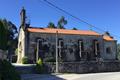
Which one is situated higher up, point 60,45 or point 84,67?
point 60,45

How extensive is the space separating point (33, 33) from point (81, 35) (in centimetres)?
1075

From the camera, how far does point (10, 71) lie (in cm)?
1792

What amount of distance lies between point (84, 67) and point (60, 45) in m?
13.4

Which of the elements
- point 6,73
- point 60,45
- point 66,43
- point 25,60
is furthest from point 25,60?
point 6,73

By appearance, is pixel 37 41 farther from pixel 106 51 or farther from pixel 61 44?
pixel 106 51

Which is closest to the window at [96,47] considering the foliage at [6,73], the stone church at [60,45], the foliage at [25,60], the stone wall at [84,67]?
the stone church at [60,45]

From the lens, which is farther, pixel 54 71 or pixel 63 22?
pixel 63 22

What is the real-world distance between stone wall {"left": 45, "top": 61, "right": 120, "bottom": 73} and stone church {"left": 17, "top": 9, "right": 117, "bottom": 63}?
9.22 metres

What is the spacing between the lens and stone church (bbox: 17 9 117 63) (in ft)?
166

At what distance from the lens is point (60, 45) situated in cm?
5291

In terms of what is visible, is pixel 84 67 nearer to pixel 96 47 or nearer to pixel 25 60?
pixel 25 60

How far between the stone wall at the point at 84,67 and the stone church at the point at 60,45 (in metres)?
9.22

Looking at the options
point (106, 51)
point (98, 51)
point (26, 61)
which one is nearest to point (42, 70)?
point (26, 61)

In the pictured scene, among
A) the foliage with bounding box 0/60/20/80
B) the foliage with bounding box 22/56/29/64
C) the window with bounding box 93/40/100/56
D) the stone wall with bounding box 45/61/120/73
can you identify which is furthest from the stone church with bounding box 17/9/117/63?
the foliage with bounding box 0/60/20/80
